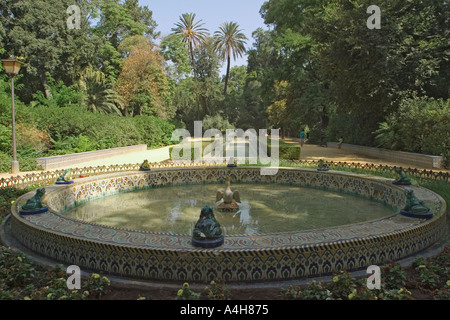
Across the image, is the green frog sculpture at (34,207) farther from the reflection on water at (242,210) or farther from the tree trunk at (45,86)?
the tree trunk at (45,86)

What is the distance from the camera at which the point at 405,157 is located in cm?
1806

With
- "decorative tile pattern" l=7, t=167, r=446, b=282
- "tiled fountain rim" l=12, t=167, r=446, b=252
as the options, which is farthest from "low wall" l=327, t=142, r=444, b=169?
"tiled fountain rim" l=12, t=167, r=446, b=252

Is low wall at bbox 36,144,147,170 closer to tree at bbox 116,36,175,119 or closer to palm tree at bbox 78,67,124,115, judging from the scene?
palm tree at bbox 78,67,124,115

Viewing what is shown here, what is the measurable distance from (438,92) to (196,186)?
1589 centimetres

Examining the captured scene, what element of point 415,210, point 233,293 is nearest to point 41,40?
point 233,293

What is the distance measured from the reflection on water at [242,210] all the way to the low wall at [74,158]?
611cm

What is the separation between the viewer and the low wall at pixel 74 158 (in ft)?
50.8

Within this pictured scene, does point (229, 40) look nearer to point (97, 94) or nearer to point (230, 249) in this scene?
point (97, 94)

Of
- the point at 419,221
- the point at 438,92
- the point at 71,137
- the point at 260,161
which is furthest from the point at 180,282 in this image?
the point at 438,92

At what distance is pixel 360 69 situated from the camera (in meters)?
19.8

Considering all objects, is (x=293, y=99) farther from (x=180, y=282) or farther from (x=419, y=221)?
(x=180, y=282)

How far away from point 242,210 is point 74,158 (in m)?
11.8

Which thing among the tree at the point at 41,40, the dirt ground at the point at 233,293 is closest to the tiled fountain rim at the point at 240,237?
the dirt ground at the point at 233,293

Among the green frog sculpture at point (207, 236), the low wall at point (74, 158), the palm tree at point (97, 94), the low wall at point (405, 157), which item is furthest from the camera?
the palm tree at point (97, 94)
